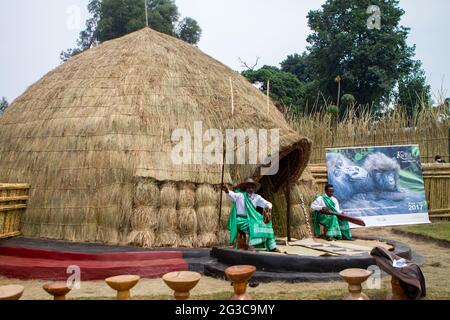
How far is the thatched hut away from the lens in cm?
748

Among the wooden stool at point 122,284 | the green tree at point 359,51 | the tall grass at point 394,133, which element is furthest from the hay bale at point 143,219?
the green tree at point 359,51

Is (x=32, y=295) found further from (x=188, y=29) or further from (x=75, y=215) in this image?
(x=188, y=29)

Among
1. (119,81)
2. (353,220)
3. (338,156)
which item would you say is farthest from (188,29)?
(353,220)

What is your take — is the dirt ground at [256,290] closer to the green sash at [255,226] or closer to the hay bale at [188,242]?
the green sash at [255,226]

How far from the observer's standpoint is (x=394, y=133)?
13.2 metres

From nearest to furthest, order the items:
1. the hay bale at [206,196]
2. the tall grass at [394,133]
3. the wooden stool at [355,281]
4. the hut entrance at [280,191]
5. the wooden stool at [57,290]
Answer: the wooden stool at [57,290] < the wooden stool at [355,281] < the hay bale at [206,196] < the hut entrance at [280,191] < the tall grass at [394,133]

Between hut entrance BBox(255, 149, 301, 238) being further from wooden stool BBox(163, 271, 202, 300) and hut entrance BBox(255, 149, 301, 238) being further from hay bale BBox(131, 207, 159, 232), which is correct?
wooden stool BBox(163, 271, 202, 300)

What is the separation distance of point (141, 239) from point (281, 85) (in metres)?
21.4

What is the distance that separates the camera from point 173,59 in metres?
9.41

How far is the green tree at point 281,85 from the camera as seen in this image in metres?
27.0

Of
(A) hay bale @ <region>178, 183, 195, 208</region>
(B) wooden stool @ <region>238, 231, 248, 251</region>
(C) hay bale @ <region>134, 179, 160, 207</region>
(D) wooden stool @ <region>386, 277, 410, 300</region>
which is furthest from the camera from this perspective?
(A) hay bale @ <region>178, 183, 195, 208</region>

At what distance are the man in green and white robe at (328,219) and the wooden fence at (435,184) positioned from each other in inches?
158

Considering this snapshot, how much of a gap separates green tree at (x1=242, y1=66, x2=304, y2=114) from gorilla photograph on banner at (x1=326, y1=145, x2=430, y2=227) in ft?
45.3

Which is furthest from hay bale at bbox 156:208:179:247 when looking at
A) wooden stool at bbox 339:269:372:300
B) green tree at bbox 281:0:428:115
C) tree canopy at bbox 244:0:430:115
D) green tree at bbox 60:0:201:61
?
green tree at bbox 60:0:201:61
